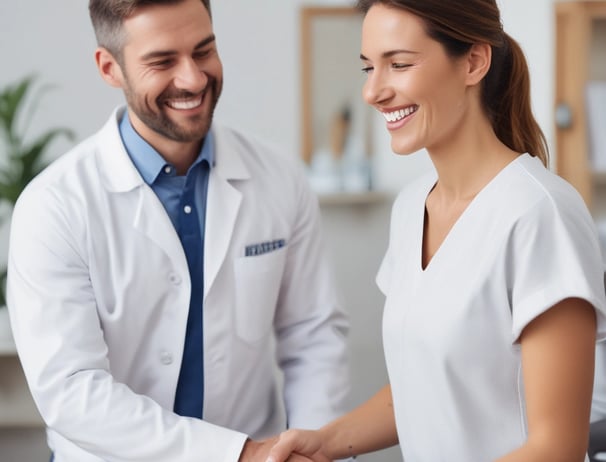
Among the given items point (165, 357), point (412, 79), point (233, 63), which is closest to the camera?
point (412, 79)

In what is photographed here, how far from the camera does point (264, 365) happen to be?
77.1 inches

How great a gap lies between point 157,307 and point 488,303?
740mm

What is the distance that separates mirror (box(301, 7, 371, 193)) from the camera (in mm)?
3393

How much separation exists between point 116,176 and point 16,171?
3.89ft

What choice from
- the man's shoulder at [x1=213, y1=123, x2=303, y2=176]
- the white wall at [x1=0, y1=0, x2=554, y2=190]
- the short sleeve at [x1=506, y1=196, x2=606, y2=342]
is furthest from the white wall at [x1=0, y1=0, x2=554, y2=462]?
the short sleeve at [x1=506, y1=196, x2=606, y2=342]

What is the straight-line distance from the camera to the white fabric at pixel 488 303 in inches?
48.1

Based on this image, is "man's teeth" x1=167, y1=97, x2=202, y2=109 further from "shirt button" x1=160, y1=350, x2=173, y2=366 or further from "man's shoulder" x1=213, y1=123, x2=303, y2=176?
"shirt button" x1=160, y1=350, x2=173, y2=366

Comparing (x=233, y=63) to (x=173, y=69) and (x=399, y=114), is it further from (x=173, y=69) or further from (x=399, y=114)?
(x=399, y=114)

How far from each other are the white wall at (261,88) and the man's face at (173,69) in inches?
57.8

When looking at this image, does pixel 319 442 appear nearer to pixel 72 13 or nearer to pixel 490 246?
pixel 490 246

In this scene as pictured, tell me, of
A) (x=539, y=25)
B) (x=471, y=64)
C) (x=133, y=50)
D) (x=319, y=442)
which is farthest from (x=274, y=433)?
(x=539, y=25)

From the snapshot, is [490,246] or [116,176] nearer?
[490,246]

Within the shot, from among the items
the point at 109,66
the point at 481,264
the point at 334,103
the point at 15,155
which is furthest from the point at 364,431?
the point at 334,103

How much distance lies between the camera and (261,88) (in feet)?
11.2
